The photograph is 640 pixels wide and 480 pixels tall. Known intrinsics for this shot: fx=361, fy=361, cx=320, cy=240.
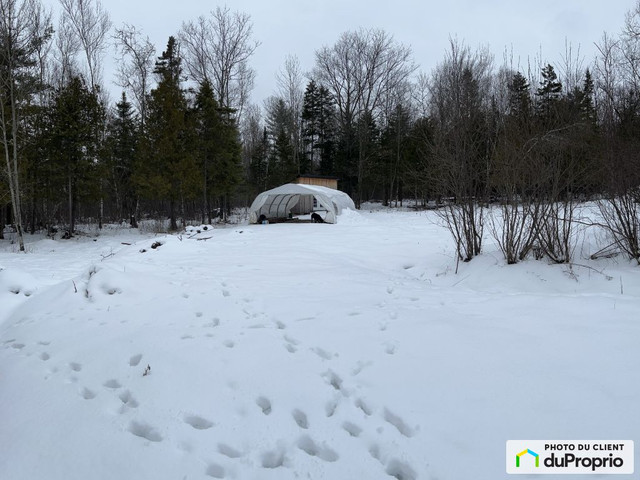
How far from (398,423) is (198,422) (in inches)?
54.6

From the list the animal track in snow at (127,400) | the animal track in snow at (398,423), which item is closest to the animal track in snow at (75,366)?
the animal track in snow at (127,400)

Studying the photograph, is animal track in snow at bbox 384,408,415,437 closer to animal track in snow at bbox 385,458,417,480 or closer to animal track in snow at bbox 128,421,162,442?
animal track in snow at bbox 385,458,417,480

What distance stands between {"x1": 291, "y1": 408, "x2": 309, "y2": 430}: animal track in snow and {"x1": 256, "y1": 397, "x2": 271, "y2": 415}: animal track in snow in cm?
19

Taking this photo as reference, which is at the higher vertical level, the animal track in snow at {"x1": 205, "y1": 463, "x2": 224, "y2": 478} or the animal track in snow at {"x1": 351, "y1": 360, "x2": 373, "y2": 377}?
the animal track in snow at {"x1": 351, "y1": 360, "x2": 373, "y2": 377}

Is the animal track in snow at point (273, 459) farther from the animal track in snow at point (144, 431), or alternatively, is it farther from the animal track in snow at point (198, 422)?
the animal track in snow at point (144, 431)

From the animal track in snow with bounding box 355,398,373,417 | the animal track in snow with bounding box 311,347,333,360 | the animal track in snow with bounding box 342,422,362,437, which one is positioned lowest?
the animal track in snow with bounding box 342,422,362,437

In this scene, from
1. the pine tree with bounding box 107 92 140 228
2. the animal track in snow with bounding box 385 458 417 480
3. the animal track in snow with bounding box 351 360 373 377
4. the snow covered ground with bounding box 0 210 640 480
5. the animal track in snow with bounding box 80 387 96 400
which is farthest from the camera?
the pine tree with bounding box 107 92 140 228

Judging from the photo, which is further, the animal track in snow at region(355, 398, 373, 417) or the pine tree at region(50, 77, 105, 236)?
the pine tree at region(50, 77, 105, 236)

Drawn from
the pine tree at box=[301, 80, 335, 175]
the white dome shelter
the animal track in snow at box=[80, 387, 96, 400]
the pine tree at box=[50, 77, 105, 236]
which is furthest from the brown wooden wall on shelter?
the animal track in snow at box=[80, 387, 96, 400]

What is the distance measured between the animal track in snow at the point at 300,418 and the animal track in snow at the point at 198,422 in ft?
1.90

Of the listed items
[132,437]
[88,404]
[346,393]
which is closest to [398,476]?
[346,393]

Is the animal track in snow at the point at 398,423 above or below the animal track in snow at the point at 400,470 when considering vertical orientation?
above

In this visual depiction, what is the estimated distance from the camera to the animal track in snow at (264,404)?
8.63ft

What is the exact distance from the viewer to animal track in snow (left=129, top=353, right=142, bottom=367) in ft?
10.7
